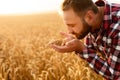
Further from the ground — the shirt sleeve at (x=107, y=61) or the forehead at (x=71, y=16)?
the forehead at (x=71, y=16)

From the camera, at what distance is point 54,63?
6.20m

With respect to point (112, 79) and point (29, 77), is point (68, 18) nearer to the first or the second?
point (112, 79)

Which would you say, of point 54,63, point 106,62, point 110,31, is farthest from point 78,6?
point 54,63

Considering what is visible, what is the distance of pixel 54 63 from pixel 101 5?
2.83 meters

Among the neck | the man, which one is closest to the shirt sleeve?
the man

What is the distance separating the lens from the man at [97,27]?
123 inches

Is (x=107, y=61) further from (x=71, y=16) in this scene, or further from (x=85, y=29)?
(x=71, y=16)

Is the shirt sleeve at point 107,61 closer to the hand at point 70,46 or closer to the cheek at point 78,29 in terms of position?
the hand at point 70,46

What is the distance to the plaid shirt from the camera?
3109 millimetres

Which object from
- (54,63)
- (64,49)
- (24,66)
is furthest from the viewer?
(24,66)

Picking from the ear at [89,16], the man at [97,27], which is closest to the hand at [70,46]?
the man at [97,27]

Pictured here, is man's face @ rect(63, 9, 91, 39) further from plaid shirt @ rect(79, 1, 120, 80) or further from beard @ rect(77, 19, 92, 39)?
plaid shirt @ rect(79, 1, 120, 80)

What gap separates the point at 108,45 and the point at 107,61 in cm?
26

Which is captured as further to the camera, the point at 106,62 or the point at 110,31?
the point at 106,62
